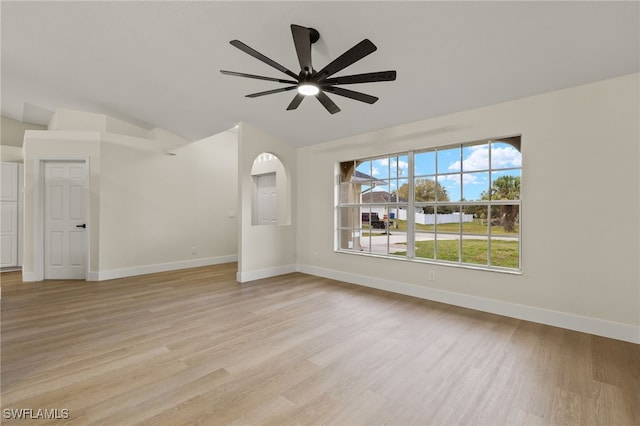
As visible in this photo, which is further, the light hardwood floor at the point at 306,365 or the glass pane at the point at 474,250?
the glass pane at the point at 474,250

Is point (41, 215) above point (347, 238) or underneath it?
above

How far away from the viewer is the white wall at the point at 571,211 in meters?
2.72

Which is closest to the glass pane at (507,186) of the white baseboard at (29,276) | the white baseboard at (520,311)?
the white baseboard at (520,311)

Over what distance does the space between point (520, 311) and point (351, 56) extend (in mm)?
3295

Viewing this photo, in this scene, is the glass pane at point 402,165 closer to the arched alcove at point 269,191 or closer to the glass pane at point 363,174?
the glass pane at point 363,174

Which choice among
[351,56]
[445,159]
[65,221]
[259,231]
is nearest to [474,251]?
[445,159]

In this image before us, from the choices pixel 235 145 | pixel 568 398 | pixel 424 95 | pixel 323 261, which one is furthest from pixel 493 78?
pixel 235 145

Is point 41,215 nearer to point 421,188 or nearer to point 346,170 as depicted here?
point 346,170

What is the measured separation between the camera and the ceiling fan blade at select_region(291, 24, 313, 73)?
1.91 m

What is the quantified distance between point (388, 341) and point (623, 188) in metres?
2.70

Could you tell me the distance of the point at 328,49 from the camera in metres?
2.90

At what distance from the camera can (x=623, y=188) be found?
2727 mm

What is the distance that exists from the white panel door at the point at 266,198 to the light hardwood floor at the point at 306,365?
3600 millimetres

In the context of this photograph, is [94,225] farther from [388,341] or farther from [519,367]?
[519,367]
